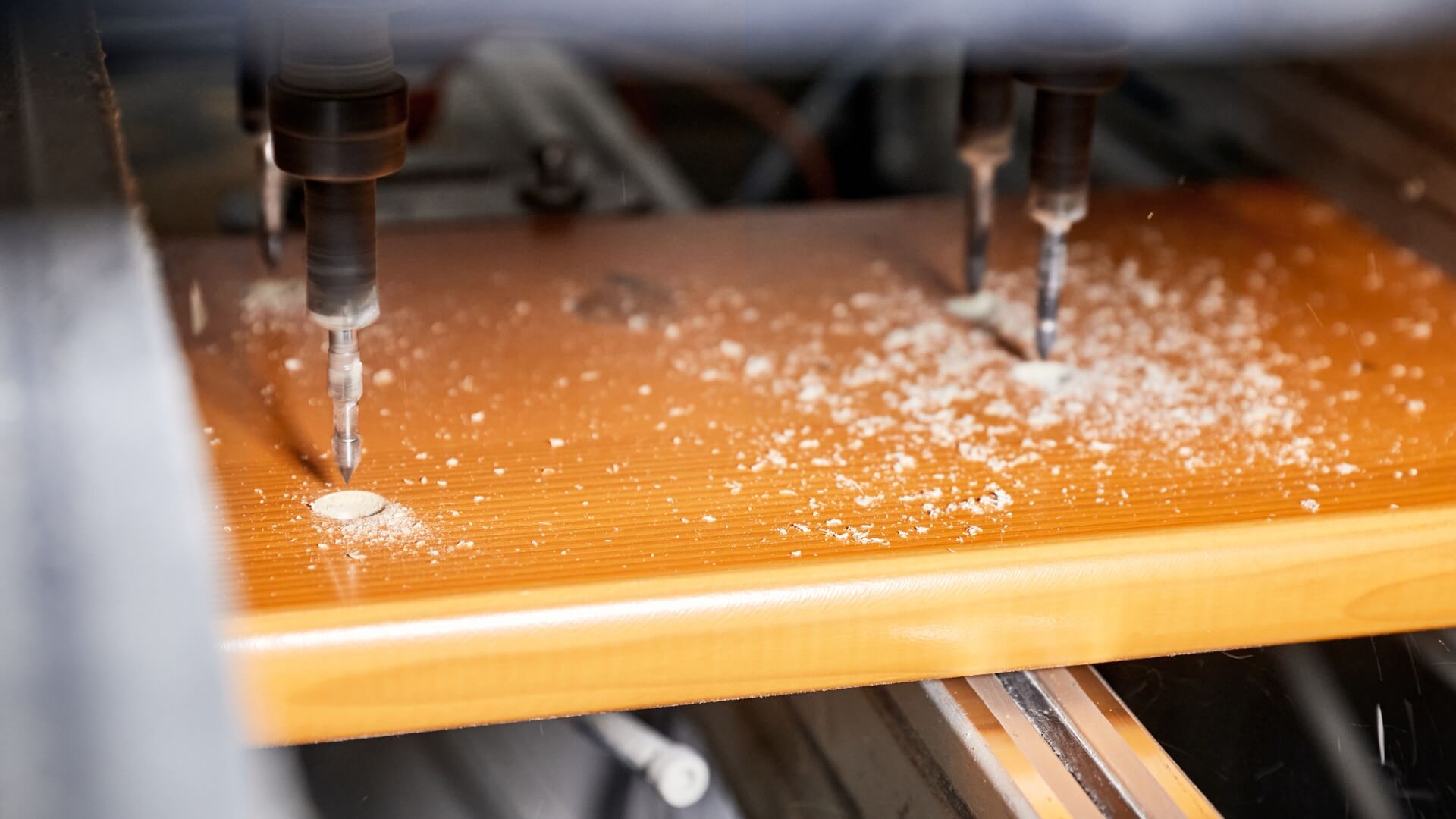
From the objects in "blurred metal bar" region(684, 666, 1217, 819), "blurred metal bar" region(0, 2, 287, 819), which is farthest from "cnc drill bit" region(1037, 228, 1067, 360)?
"blurred metal bar" region(0, 2, 287, 819)

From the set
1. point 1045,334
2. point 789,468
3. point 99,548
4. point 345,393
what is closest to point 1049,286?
point 1045,334

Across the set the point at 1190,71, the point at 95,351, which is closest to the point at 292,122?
the point at 95,351

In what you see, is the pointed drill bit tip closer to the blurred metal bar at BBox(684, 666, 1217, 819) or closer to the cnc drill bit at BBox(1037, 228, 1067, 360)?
the cnc drill bit at BBox(1037, 228, 1067, 360)

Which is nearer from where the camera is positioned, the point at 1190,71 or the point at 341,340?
the point at 341,340

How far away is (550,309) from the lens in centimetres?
73

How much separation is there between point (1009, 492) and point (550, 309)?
28cm

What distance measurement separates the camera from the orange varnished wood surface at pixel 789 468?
490 mm

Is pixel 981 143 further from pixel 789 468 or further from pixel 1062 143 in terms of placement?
pixel 789 468

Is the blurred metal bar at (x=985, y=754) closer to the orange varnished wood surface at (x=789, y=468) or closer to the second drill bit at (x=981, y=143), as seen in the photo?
the orange varnished wood surface at (x=789, y=468)

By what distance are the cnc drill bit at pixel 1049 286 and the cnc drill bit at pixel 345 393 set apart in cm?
33

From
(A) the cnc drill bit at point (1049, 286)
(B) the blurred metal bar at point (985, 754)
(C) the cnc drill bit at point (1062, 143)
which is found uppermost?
(C) the cnc drill bit at point (1062, 143)

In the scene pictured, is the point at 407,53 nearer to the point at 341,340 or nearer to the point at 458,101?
the point at 458,101

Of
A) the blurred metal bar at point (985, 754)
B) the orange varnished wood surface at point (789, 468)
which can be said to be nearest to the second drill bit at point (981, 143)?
the orange varnished wood surface at point (789, 468)

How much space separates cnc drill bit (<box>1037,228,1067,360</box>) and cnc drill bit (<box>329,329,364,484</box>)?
1.08 feet
